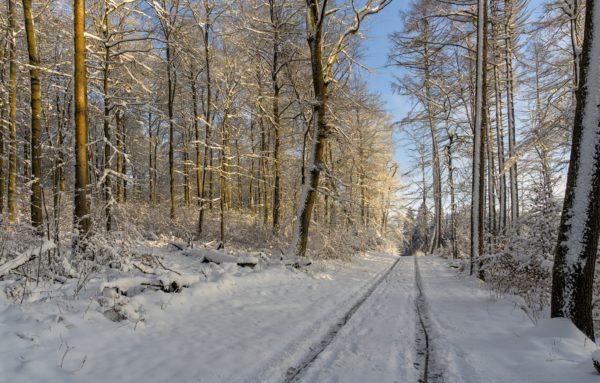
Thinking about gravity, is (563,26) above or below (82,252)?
above

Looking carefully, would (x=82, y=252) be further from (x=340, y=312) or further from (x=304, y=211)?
(x=304, y=211)

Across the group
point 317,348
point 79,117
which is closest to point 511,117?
point 317,348

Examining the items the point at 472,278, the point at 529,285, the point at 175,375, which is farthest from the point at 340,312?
the point at 472,278

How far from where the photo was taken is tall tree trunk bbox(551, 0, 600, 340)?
463 cm

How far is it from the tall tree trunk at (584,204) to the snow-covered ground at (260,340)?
431mm

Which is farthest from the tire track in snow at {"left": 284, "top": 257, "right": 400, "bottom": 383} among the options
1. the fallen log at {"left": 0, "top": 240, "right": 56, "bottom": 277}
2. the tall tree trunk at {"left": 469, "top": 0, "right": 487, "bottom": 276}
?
the tall tree trunk at {"left": 469, "top": 0, "right": 487, "bottom": 276}

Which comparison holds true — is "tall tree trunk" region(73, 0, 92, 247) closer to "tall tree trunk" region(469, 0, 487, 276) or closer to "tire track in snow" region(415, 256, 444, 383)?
"tire track in snow" region(415, 256, 444, 383)

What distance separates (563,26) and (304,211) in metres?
11.4

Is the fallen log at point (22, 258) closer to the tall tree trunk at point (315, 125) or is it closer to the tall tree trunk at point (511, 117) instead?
the tall tree trunk at point (315, 125)

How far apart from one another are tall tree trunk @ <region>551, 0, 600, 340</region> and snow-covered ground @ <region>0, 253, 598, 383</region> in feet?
1.41

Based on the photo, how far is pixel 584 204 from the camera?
15.3ft

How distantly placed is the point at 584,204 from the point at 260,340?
186 inches

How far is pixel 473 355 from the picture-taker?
13.5 feet

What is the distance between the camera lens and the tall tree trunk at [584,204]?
15.2 ft
